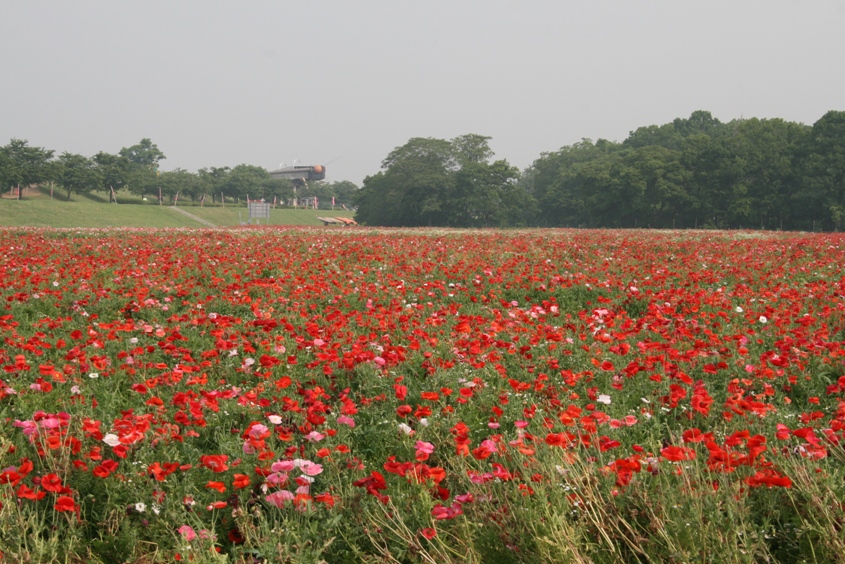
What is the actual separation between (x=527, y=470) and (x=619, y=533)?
1.55 ft

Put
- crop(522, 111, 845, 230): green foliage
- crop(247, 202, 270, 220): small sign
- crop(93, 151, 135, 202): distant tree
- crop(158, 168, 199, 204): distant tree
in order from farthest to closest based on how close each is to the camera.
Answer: crop(158, 168, 199, 204): distant tree
crop(93, 151, 135, 202): distant tree
crop(522, 111, 845, 230): green foliage
crop(247, 202, 270, 220): small sign

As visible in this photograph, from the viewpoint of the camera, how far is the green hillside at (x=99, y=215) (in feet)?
170

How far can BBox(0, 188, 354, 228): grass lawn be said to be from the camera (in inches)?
2042

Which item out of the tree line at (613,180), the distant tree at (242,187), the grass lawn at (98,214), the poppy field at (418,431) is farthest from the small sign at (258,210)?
the distant tree at (242,187)

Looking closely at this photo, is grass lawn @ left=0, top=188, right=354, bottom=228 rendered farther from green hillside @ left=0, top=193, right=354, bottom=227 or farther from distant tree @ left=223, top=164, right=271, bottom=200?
distant tree @ left=223, top=164, right=271, bottom=200

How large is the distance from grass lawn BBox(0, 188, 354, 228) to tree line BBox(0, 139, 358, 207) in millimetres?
2209

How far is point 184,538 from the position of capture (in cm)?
258

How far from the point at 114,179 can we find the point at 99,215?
956 inches

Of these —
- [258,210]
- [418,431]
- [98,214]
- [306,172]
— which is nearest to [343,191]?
[306,172]

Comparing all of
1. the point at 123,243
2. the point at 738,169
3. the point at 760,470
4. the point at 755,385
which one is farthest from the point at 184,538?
the point at 738,169

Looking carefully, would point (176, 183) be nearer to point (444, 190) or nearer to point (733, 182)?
point (444, 190)

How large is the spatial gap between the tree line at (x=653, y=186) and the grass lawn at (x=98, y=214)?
17.6m

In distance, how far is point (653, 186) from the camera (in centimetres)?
5497

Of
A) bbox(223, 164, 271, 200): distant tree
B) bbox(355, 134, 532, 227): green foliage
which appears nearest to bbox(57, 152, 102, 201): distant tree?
bbox(223, 164, 271, 200): distant tree
